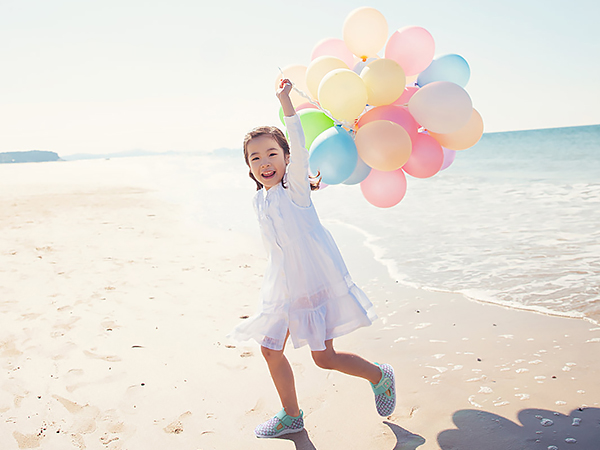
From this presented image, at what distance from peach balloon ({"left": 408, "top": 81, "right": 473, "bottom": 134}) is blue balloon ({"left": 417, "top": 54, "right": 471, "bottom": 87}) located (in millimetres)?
378

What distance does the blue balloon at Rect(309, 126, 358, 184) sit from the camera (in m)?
2.51

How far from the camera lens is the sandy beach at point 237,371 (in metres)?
2.31

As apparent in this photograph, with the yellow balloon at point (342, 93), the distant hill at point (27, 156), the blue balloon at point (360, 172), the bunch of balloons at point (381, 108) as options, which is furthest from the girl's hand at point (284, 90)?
the distant hill at point (27, 156)

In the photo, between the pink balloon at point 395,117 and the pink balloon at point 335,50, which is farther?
the pink balloon at point 335,50

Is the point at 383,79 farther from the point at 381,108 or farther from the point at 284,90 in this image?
the point at 284,90

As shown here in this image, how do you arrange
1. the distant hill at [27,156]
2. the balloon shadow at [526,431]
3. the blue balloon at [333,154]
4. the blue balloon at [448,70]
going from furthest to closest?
the distant hill at [27,156] < the blue balloon at [448,70] < the blue balloon at [333,154] < the balloon shadow at [526,431]

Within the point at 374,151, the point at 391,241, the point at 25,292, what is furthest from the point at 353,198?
the point at 374,151

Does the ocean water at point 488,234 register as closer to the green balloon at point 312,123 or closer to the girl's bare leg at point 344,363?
the girl's bare leg at point 344,363

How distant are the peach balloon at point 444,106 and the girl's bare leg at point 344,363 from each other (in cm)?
139

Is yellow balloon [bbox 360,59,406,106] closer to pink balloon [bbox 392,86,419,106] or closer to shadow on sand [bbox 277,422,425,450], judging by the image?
pink balloon [bbox 392,86,419,106]

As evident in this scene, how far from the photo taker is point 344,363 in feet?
7.62

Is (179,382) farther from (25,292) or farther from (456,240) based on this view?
(456,240)

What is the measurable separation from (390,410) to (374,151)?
1395 millimetres

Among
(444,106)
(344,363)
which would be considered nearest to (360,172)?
(444,106)
